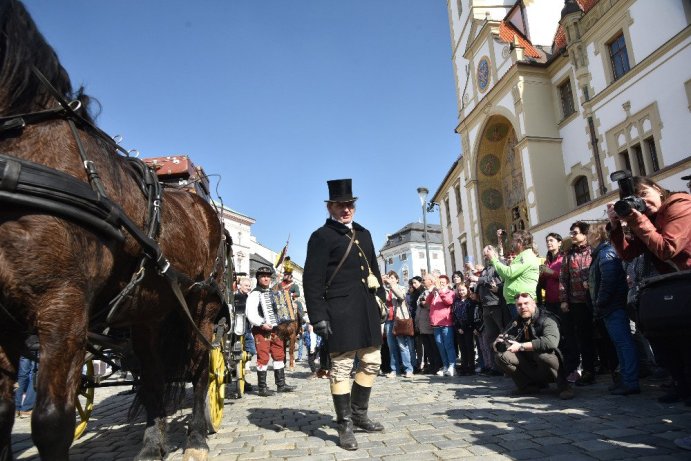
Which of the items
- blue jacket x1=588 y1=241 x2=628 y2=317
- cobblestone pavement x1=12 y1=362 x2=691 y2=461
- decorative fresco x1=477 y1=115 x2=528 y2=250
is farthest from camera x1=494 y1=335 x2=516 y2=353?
decorative fresco x1=477 y1=115 x2=528 y2=250

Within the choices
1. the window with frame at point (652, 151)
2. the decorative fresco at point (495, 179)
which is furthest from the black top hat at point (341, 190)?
the decorative fresco at point (495, 179)

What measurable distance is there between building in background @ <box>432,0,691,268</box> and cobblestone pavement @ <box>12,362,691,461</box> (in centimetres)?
969

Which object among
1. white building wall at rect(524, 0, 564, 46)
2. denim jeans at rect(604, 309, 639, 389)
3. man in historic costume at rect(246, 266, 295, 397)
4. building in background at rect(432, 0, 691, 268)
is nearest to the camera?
denim jeans at rect(604, 309, 639, 389)

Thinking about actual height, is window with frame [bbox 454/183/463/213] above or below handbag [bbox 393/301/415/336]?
above

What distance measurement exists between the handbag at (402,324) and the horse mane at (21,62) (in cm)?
762

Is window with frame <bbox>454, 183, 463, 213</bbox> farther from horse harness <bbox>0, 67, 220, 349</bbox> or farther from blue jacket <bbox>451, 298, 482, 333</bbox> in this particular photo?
horse harness <bbox>0, 67, 220, 349</bbox>

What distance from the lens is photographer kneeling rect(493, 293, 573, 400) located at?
17.6 feet

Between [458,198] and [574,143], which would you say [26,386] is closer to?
[574,143]

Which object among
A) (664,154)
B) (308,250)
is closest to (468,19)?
(664,154)

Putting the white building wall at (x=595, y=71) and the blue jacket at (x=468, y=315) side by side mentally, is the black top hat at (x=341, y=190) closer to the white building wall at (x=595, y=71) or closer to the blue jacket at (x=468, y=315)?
the blue jacket at (x=468, y=315)

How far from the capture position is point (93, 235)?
2.21 metres

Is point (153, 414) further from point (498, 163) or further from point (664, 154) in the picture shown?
point (498, 163)

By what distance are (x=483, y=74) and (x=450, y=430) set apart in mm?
23638

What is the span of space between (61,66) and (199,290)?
1.93m
